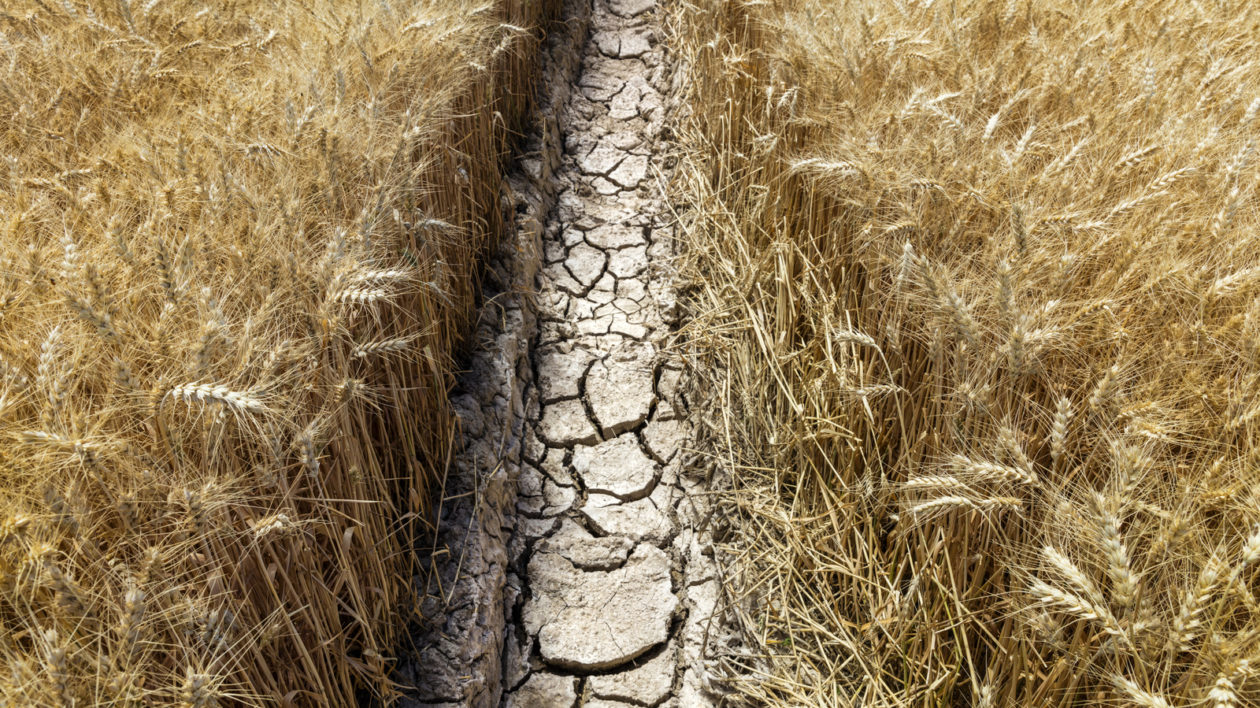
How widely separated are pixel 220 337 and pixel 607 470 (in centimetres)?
155

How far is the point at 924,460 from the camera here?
1724mm

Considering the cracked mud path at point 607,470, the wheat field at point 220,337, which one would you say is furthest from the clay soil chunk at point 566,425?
→ the wheat field at point 220,337

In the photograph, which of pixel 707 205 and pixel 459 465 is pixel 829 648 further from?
pixel 707 205

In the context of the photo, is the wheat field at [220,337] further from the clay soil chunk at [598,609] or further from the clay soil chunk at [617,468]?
the clay soil chunk at [617,468]

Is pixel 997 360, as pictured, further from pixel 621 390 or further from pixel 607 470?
pixel 621 390

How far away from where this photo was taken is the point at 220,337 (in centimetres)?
111

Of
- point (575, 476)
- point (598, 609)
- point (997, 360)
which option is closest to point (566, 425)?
point (575, 476)

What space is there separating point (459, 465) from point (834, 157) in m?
1.41

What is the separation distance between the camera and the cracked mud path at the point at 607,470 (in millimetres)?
1986

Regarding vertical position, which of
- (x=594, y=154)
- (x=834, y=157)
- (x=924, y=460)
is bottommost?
(x=924, y=460)

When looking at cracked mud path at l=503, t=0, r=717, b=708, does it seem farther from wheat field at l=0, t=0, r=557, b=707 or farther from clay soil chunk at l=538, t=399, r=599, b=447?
wheat field at l=0, t=0, r=557, b=707

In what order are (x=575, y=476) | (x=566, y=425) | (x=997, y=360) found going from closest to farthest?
(x=997, y=360) < (x=575, y=476) < (x=566, y=425)

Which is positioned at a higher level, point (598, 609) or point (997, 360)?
point (997, 360)

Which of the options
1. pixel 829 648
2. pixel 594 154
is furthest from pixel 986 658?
pixel 594 154
